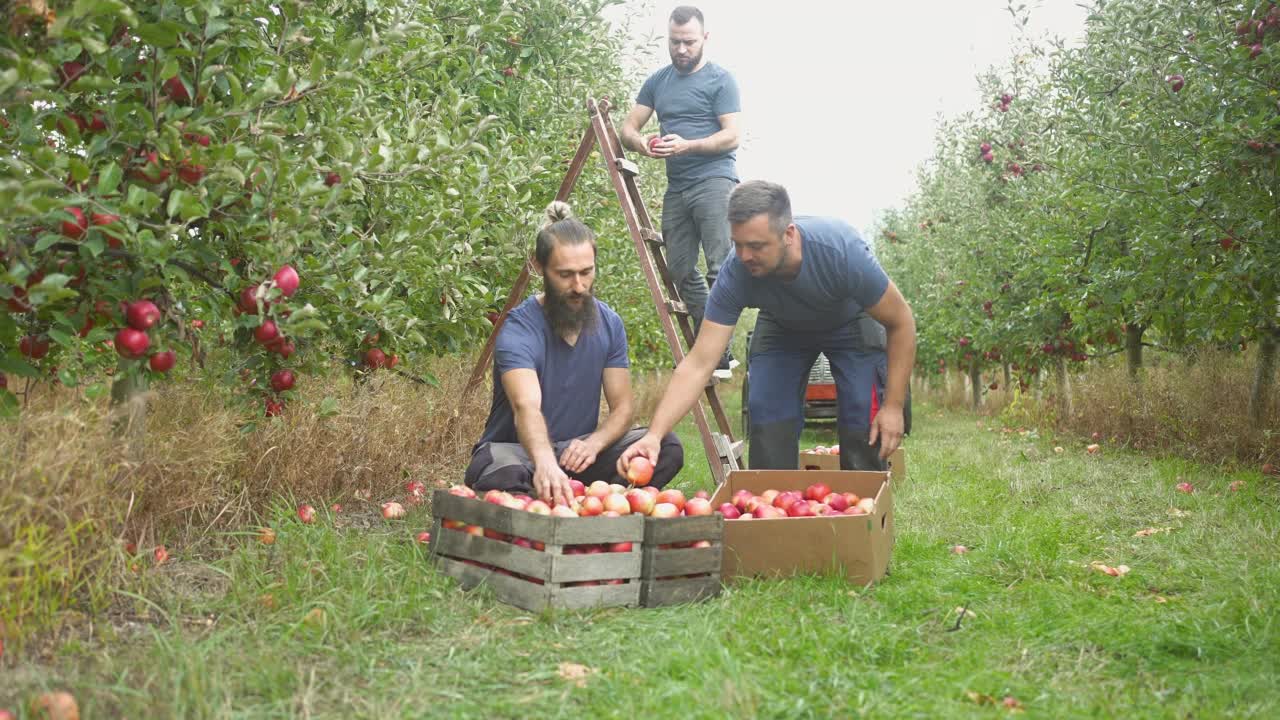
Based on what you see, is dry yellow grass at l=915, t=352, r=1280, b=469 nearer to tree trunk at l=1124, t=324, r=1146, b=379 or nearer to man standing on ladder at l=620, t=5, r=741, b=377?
Answer: tree trunk at l=1124, t=324, r=1146, b=379

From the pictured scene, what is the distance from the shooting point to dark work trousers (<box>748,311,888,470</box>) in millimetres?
5414

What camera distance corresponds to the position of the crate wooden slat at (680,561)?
3.67 m

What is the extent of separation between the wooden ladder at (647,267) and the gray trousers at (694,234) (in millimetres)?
213

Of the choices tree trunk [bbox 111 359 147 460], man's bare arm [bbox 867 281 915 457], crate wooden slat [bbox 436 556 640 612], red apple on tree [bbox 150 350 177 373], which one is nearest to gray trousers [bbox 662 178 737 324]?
man's bare arm [bbox 867 281 915 457]

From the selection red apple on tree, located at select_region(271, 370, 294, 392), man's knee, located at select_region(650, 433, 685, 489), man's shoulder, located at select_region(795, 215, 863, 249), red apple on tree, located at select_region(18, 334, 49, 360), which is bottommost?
man's knee, located at select_region(650, 433, 685, 489)

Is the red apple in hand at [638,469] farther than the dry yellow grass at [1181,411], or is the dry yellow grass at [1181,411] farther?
the dry yellow grass at [1181,411]

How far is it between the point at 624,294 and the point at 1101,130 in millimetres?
4825

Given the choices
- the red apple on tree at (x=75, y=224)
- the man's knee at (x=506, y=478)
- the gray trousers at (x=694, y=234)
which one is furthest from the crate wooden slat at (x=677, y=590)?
the gray trousers at (x=694, y=234)

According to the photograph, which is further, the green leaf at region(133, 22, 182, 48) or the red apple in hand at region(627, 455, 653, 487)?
the red apple in hand at region(627, 455, 653, 487)

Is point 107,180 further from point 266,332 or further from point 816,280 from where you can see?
point 816,280

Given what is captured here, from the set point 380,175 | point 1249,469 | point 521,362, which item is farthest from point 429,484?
point 1249,469

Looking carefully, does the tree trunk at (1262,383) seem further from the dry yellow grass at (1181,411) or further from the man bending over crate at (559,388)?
the man bending over crate at (559,388)

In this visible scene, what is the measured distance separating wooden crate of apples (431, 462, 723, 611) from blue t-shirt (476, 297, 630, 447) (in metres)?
0.92

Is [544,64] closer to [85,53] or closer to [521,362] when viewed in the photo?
[521,362]
